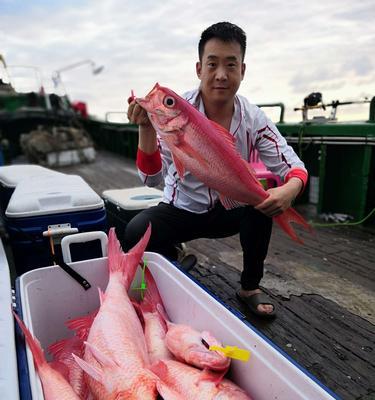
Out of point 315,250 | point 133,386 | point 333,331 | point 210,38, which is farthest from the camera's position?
point 315,250

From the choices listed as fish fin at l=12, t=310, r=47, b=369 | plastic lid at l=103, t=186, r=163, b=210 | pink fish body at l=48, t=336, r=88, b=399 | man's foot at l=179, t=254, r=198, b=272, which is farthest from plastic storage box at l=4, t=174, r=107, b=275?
fish fin at l=12, t=310, r=47, b=369

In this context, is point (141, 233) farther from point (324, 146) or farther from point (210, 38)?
point (324, 146)

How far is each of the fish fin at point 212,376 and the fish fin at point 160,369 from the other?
0.44 ft

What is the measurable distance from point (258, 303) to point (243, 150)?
3.29 ft

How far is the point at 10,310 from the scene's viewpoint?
4.64 feet

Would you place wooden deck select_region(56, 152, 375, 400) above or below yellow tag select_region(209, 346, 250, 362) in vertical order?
below

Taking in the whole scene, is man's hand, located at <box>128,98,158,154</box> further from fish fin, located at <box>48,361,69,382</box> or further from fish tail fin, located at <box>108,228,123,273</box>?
fish fin, located at <box>48,361,69,382</box>

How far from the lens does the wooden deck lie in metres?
1.94

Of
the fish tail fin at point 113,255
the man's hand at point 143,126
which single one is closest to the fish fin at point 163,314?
the fish tail fin at point 113,255

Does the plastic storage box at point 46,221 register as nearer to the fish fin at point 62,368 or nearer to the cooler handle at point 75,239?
the cooler handle at point 75,239

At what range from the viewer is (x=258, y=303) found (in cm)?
239

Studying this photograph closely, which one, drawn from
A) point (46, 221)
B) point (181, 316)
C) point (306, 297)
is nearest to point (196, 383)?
point (181, 316)

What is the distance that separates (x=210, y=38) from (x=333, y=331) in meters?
1.88

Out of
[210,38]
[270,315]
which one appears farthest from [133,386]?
[210,38]
